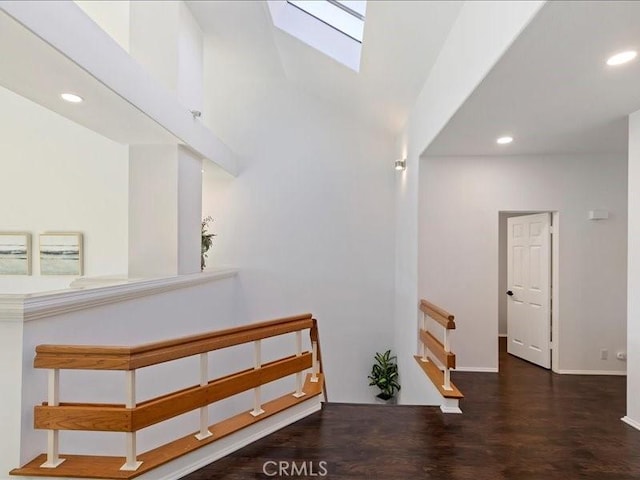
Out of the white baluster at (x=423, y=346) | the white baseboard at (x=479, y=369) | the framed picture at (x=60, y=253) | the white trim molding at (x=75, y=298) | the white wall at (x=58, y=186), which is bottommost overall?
the white baseboard at (x=479, y=369)

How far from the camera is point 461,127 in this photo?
3477 millimetres

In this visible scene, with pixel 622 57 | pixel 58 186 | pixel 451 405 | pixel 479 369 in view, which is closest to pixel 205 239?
pixel 58 186

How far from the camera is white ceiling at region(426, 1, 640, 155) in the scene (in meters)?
1.88

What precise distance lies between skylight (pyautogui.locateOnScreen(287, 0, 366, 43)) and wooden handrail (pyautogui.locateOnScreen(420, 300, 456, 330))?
128 inches

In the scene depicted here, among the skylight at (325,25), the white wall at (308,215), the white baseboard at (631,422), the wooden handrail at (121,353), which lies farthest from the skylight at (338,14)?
the white baseboard at (631,422)

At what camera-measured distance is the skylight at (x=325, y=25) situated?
4.32m

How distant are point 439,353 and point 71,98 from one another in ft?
12.4

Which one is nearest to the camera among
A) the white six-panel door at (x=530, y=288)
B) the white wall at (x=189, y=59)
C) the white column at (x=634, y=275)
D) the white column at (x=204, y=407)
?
the white column at (x=204, y=407)

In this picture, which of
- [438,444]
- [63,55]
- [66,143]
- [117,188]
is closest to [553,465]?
[438,444]

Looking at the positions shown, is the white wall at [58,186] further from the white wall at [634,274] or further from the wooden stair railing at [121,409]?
the white wall at [634,274]

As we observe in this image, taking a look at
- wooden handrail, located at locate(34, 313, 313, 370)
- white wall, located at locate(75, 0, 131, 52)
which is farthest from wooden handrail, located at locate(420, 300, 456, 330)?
white wall, located at locate(75, 0, 131, 52)

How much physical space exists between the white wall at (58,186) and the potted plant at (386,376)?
4.05 meters

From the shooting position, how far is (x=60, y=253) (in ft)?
15.6

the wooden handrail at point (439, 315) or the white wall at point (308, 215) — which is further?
the white wall at point (308, 215)
